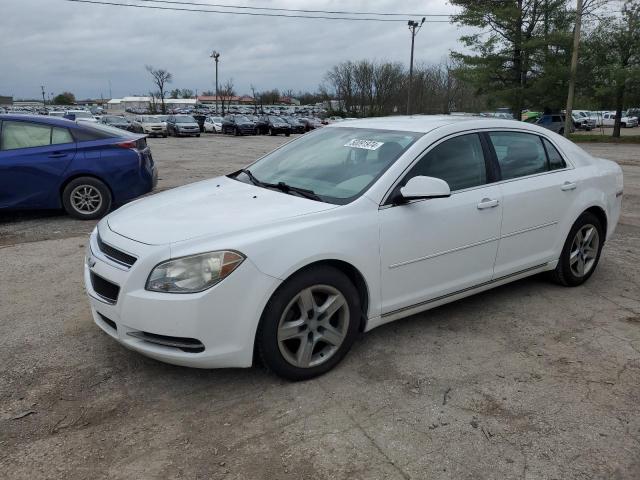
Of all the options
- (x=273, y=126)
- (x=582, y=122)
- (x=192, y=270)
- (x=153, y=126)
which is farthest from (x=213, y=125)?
(x=192, y=270)

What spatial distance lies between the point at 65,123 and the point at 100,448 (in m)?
6.20

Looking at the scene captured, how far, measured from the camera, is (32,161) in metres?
7.26

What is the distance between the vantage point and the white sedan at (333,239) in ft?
9.55

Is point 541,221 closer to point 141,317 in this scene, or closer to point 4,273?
point 141,317

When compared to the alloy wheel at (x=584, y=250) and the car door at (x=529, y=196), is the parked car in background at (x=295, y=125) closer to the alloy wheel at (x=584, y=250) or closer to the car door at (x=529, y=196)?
the alloy wheel at (x=584, y=250)

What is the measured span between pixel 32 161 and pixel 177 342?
5.53 metres

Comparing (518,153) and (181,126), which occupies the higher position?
(518,153)

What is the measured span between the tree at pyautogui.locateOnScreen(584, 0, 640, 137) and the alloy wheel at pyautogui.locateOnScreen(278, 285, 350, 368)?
33.5 metres

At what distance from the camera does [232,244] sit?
2922 mm

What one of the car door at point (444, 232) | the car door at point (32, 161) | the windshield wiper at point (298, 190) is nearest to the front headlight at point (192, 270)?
the windshield wiper at point (298, 190)

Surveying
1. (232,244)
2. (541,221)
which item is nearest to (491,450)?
(232,244)

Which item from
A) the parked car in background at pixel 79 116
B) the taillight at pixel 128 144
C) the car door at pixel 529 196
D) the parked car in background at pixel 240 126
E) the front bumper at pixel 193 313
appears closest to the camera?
the front bumper at pixel 193 313

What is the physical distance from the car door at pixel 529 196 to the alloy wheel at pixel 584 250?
0.33 meters

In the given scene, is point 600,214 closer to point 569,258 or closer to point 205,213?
point 569,258
